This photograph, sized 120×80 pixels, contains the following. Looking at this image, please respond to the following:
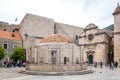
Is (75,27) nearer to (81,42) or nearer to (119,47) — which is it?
(81,42)

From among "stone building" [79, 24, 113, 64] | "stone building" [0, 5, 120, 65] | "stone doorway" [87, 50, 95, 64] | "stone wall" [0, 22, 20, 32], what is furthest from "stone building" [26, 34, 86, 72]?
"stone wall" [0, 22, 20, 32]

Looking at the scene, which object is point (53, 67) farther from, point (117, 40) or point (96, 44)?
point (96, 44)

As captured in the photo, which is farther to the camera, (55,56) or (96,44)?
(96,44)

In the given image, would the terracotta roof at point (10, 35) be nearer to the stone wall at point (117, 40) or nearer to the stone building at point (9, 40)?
the stone building at point (9, 40)

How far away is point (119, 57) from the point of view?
33938mm

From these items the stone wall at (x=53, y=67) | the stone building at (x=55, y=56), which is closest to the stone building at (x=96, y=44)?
the stone building at (x=55, y=56)

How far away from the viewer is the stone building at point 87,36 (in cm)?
3531

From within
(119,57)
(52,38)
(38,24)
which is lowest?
(119,57)

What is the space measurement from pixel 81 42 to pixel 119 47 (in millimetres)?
9651

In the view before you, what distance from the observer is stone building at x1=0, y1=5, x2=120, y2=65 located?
35312 mm

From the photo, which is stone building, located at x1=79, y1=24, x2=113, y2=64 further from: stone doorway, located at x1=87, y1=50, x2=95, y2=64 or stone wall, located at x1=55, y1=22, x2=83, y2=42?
stone wall, located at x1=55, y1=22, x2=83, y2=42

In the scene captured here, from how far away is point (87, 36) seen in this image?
1607 inches

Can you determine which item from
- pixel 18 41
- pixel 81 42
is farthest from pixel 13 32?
pixel 81 42

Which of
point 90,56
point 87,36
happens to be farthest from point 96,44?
point 87,36
